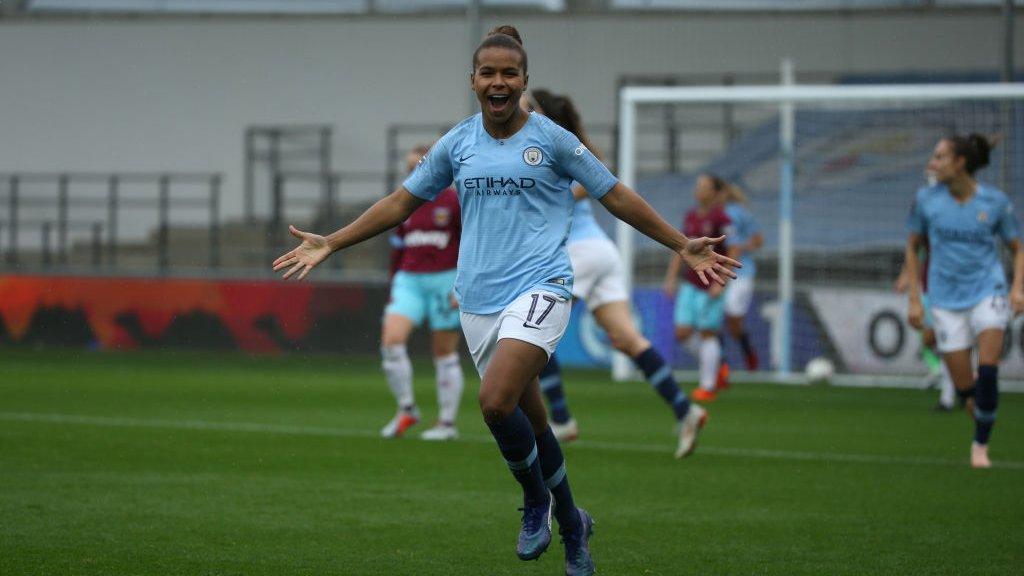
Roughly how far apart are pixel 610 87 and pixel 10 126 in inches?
419

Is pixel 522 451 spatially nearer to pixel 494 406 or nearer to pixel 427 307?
pixel 494 406

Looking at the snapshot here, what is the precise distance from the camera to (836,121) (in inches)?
781

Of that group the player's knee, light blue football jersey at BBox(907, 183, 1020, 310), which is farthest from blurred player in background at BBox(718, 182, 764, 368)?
the player's knee

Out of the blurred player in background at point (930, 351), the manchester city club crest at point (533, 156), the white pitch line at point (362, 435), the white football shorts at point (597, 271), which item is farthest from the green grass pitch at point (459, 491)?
the manchester city club crest at point (533, 156)

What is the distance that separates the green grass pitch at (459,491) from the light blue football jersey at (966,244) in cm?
114

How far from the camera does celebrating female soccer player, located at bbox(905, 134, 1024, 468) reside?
1017cm

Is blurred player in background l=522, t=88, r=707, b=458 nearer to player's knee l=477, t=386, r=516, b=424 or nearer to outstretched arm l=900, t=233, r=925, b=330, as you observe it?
outstretched arm l=900, t=233, r=925, b=330

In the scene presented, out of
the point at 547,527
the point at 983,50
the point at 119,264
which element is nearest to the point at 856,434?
the point at 547,527

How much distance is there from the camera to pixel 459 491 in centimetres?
874

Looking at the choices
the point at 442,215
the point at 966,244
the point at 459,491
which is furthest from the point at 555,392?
the point at 966,244

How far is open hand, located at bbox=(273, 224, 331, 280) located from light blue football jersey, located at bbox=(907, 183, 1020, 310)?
5.29 metres

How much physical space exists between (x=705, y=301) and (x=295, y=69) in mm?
12754

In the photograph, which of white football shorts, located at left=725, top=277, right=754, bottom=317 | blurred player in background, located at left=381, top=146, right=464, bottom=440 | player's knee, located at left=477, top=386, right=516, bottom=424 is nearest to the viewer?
player's knee, located at left=477, top=386, right=516, bottom=424

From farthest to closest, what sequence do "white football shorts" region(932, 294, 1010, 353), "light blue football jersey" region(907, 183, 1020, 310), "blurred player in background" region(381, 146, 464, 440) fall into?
1. "blurred player in background" region(381, 146, 464, 440)
2. "light blue football jersey" region(907, 183, 1020, 310)
3. "white football shorts" region(932, 294, 1010, 353)
